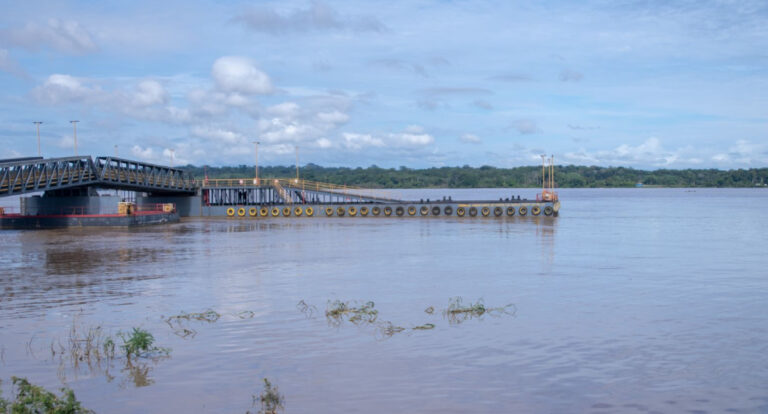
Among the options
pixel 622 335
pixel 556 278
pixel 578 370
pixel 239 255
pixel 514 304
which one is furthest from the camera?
pixel 239 255

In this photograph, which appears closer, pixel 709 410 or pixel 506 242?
pixel 709 410

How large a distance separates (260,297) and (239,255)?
40.0 ft

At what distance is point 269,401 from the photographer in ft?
31.9

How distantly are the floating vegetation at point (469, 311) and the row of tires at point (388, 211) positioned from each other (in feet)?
150

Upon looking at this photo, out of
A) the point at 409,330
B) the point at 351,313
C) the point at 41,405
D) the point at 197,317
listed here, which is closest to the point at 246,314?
the point at 197,317

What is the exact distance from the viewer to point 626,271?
2428 centimetres

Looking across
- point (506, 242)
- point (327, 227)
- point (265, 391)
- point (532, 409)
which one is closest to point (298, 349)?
point (265, 391)

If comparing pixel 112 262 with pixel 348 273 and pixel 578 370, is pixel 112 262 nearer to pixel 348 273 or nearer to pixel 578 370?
pixel 348 273

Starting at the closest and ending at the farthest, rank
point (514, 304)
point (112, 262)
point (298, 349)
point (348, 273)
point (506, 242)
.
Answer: point (298, 349) < point (514, 304) < point (348, 273) < point (112, 262) < point (506, 242)

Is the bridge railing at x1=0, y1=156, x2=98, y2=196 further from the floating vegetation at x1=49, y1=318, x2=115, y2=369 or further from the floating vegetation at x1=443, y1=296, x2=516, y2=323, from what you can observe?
the floating vegetation at x1=443, y1=296, x2=516, y2=323

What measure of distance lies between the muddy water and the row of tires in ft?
102

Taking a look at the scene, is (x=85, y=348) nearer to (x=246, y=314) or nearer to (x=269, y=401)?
(x=246, y=314)

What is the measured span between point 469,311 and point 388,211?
49.3 metres

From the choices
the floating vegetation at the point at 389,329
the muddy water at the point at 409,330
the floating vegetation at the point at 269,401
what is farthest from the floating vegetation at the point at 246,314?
the floating vegetation at the point at 269,401
